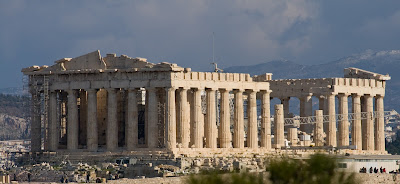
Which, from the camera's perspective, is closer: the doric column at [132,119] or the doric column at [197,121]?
the doric column at [132,119]

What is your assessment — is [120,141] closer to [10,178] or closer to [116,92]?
[116,92]

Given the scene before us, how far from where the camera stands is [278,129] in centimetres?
13025

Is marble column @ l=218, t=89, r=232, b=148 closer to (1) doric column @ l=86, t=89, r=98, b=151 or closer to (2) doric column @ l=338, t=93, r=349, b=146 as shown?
(1) doric column @ l=86, t=89, r=98, b=151

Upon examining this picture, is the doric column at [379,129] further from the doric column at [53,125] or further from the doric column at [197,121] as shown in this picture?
the doric column at [53,125]

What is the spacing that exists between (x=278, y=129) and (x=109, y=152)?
20258 mm

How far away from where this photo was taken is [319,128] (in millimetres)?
133125

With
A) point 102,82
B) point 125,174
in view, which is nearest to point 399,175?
point 125,174

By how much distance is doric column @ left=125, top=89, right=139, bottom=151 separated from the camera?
11719 centimetres

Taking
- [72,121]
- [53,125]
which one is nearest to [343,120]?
[72,121]

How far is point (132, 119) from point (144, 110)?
23.8ft

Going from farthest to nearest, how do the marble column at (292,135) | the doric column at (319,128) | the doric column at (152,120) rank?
1. the marble column at (292,135)
2. the doric column at (319,128)
3. the doric column at (152,120)

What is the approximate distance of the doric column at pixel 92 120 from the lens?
119 meters

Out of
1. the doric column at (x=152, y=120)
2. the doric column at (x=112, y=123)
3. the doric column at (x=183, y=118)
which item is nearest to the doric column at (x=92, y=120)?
the doric column at (x=112, y=123)

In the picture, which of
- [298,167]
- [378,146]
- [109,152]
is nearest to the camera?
[298,167]
